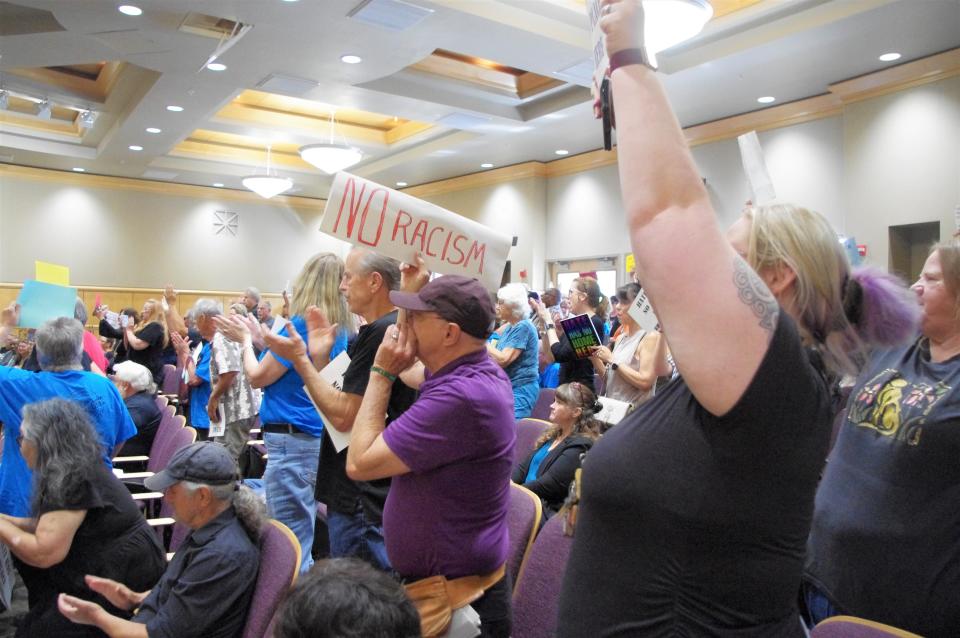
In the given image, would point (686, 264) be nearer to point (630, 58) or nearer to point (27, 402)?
point (630, 58)

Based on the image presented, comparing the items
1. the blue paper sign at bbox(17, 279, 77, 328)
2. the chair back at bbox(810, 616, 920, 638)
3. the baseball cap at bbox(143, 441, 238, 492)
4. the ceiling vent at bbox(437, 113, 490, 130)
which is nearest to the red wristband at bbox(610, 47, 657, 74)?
the chair back at bbox(810, 616, 920, 638)

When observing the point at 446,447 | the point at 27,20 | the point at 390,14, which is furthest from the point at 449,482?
the point at 27,20

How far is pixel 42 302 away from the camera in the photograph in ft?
12.3

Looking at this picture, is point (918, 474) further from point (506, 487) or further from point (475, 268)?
point (475, 268)

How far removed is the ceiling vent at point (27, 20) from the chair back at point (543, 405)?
477 centimetres

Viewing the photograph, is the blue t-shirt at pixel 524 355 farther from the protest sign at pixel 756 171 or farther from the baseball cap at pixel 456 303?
the protest sign at pixel 756 171

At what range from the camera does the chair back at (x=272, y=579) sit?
179 centimetres

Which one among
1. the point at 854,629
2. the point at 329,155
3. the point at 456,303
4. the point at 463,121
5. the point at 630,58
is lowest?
the point at 854,629

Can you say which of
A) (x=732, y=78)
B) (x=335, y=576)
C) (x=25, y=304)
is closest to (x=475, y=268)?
(x=335, y=576)

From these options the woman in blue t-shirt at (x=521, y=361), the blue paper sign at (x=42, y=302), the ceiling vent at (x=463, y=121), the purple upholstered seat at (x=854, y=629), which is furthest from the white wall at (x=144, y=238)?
the purple upholstered seat at (x=854, y=629)

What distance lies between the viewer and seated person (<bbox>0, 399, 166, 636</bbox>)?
6.97 feet

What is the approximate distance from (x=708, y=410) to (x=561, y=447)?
7.24 ft

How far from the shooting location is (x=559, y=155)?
9523mm

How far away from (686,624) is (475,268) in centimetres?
119
